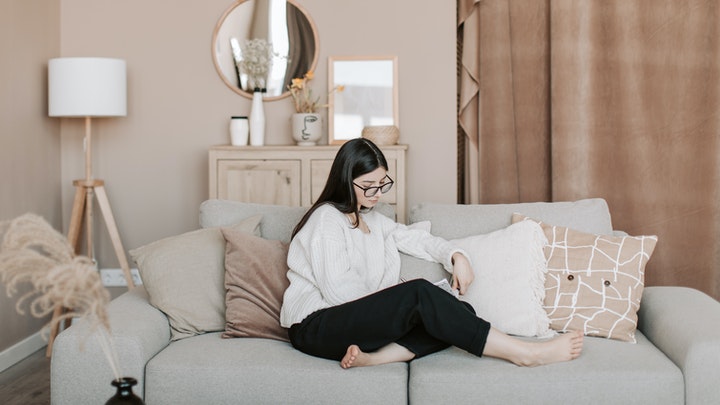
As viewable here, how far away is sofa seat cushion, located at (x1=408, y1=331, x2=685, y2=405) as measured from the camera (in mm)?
2209

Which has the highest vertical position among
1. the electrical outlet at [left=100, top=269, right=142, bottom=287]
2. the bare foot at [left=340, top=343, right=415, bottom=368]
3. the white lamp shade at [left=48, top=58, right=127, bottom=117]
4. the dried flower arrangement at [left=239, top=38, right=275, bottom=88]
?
the dried flower arrangement at [left=239, top=38, right=275, bottom=88]

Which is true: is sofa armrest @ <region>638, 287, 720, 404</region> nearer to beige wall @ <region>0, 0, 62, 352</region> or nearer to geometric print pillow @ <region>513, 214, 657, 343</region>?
geometric print pillow @ <region>513, 214, 657, 343</region>

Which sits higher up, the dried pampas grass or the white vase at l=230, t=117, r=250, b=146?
the white vase at l=230, t=117, r=250, b=146

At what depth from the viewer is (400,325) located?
234cm

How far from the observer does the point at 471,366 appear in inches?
90.2

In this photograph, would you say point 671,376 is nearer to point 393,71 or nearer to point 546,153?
point 546,153

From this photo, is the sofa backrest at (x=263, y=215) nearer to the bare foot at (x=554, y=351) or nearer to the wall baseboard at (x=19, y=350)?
the bare foot at (x=554, y=351)

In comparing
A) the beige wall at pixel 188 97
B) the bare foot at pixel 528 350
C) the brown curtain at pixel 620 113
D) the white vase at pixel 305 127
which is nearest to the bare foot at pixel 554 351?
the bare foot at pixel 528 350

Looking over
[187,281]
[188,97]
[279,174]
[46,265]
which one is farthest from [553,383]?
[188,97]

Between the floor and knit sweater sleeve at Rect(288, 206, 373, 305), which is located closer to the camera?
knit sweater sleeve at Rect(288, 206, 373, 305)

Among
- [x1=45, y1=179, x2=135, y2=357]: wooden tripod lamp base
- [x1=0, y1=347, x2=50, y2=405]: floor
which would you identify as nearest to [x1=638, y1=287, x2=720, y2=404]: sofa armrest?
[x1=0, y1=347, x2=50, y2=405]: floor

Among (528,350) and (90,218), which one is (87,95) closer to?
(90,218)

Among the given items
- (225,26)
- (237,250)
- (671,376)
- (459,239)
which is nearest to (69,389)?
(237,250)

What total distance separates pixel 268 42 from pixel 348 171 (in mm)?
1786
